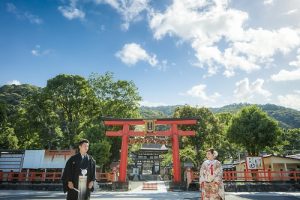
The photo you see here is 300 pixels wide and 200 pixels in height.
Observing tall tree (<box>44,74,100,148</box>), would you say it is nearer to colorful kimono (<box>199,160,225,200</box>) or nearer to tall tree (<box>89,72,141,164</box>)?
tall tree (<box>89,72,141,164</box>)

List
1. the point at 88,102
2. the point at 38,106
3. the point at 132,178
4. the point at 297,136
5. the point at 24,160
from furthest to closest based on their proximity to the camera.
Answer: the point at 297,136 → the point at 132,178 → the point at 88,102 → the point at 38,106 → the point at 24,160

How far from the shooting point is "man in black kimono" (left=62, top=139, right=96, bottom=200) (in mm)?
5184

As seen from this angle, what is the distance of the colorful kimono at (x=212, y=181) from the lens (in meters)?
6.30

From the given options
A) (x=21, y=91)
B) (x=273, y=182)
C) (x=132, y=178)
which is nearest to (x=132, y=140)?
(x=273, y=182)

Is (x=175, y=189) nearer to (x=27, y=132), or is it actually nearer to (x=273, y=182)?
(x=273, y=182)

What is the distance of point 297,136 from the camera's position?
2298 inches

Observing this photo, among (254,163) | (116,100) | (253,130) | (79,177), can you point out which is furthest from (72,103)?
(79,177)

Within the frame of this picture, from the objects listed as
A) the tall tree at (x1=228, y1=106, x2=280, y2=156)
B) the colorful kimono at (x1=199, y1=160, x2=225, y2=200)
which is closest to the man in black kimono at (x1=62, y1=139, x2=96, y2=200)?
the colorful kimono at (x1=199, y1=160, x2=225, y2=200)

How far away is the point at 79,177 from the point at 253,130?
22310 millimetres

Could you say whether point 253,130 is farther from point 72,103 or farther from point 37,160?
point 37,160

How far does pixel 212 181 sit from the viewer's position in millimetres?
6359

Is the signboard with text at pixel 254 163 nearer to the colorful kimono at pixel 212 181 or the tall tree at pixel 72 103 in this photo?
the colorful kimono at pixel 212 181

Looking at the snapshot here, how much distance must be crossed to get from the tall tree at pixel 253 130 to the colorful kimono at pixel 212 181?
64.1 feet

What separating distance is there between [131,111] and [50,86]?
9.18 meters
